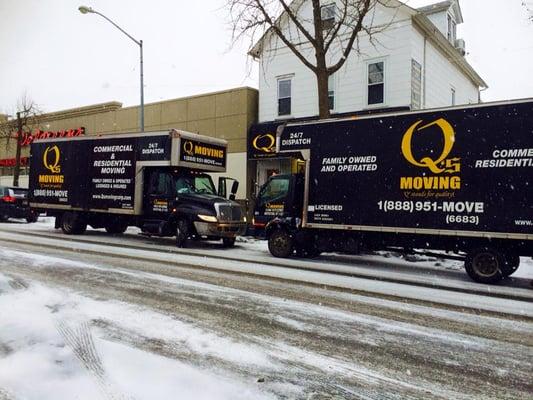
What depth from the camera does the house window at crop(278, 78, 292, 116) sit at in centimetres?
2127

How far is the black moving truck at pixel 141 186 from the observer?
1331 centimetres

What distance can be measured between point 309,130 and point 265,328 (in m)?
7.12

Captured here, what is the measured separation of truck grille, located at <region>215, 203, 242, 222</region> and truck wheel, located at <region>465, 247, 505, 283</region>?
6657 millimetres

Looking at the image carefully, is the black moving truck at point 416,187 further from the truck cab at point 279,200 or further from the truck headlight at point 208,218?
the truck headlight at point 208,218

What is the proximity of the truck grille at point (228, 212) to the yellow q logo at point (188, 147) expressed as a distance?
196 cm

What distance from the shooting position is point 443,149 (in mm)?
9359

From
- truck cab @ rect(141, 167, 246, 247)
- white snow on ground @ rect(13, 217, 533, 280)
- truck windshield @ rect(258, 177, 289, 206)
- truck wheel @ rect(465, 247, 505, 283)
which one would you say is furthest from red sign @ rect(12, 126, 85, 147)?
truck wheel @ rect(465, 247, 505, 283)

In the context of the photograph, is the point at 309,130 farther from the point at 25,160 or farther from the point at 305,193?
the point at 25,160

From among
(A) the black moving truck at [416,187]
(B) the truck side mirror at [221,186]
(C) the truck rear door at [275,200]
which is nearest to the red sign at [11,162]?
(B) the truck side mirror at [221,186]

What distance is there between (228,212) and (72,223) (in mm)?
6235

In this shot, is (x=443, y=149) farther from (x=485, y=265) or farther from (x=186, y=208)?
(x=186, y=208)

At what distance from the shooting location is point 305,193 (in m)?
11.4

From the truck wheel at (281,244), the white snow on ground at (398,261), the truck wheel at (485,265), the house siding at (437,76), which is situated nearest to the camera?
the truck wheel at (485,265)

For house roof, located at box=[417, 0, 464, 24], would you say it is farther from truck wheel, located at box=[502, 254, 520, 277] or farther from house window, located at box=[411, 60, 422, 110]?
truck wheel, located at box=[502, 254, 520, 277]
